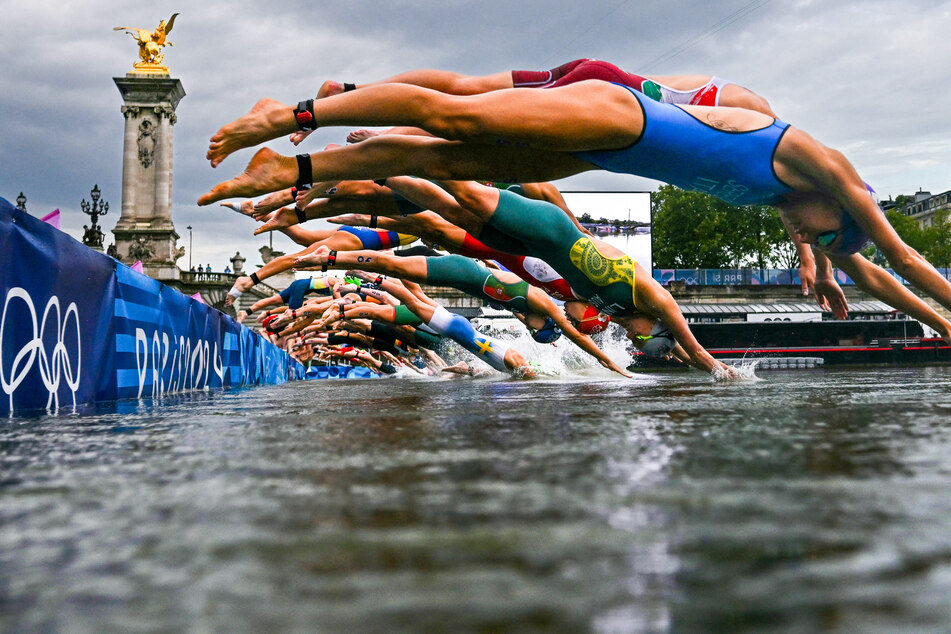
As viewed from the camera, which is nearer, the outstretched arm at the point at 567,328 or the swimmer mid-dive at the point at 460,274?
the outstretched arm at the point at 567,328

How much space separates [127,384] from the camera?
5.12 m

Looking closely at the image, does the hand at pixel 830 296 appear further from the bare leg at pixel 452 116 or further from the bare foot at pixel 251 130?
the bare foot at pixel 251 130

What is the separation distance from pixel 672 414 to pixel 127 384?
4.12 meters

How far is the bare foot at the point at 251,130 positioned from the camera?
3.44 metres

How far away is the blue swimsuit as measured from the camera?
3.90m

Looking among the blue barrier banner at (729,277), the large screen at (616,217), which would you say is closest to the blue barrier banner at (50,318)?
the large screen at (616,217)

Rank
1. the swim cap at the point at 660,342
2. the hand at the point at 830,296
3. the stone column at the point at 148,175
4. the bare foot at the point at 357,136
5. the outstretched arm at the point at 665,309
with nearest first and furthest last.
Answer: the bare foot at the point at 357,136
the hand at the point at 830,296
the outstretched arm at the point at 665,309
the swim cap at the point at 660,342
the stone column at the point at 148,175

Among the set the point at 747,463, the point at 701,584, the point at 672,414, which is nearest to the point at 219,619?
the point at 701,584

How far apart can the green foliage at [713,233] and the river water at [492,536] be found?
52239 mm

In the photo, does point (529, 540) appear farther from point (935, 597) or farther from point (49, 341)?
point (49, 341)

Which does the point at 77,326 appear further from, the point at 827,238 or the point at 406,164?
the point at 827,238

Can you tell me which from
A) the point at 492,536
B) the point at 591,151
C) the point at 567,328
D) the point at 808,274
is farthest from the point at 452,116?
the point at 567,328

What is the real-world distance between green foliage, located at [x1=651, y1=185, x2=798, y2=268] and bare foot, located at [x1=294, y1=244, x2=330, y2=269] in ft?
146

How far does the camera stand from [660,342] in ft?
27.8
